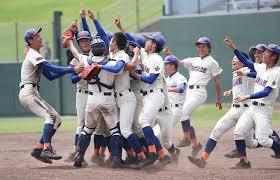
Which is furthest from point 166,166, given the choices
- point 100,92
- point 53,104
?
point 53,104

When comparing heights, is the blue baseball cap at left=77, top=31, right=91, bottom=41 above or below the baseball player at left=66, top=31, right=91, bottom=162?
above

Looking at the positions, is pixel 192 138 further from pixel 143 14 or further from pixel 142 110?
pixel 143 14

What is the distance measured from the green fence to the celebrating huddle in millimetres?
12282

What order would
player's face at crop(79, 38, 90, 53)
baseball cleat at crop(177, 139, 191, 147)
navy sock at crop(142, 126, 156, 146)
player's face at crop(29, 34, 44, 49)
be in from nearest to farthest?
1. navy sock at crop(142, 126, 156, 146)
2. player's face at crop(29, 34, 44, 49)
3. player's face at crop(79, 38, 90, 53)
4. baseball cleat at crop(177, 139, 191, 147)

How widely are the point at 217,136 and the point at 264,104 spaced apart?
101cm

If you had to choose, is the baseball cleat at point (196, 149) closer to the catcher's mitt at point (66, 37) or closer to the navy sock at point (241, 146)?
the navy sock at point (241, 146)

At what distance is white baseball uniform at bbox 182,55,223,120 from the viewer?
1481 centimetres

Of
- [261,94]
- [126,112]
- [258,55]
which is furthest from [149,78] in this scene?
[258,55]

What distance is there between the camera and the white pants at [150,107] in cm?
1223

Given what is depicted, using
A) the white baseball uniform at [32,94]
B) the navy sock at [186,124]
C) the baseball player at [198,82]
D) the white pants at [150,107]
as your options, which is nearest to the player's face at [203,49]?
the baseball player at [198,82]

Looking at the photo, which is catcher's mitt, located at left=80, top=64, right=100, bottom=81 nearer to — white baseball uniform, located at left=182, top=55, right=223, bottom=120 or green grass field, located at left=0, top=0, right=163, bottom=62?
white baseball uniform, located at left=182, top=55, right=223, bottom=120

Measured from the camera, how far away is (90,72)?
11.4m

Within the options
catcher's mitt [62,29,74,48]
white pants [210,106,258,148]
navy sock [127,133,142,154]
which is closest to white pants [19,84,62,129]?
catcher's mitt [62,29,74,48]

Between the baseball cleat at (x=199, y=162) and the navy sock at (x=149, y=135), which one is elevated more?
the navy sock at (x=149, y=135)
